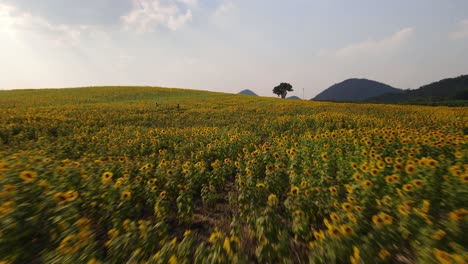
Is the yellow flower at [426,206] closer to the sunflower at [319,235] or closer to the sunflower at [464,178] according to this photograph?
the sunflower at [464,178]

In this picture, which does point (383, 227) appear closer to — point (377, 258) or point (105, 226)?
point (377, 258)

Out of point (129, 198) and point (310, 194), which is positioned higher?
point (310, 194)

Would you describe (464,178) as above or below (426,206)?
above

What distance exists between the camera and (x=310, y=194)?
3.96 meters

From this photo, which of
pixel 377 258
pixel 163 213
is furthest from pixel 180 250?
pixel 377 258

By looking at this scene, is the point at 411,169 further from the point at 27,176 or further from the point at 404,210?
the point at 27,176

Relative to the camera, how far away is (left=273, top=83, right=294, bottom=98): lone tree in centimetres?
8080

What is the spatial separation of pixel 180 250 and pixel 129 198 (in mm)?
1818

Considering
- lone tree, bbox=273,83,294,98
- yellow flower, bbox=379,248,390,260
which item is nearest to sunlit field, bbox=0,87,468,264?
yellow flower, bbox=379,248,390,260

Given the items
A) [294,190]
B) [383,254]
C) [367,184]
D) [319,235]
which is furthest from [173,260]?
[367,184]

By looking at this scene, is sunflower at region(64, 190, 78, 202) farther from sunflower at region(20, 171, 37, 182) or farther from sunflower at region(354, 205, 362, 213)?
sunflower at region(354, 205, 362, 213)

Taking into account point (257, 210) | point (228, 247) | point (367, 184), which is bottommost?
point (257, 210)


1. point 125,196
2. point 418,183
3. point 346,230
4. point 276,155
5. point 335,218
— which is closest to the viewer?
point 346,230

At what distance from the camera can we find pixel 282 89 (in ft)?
269
